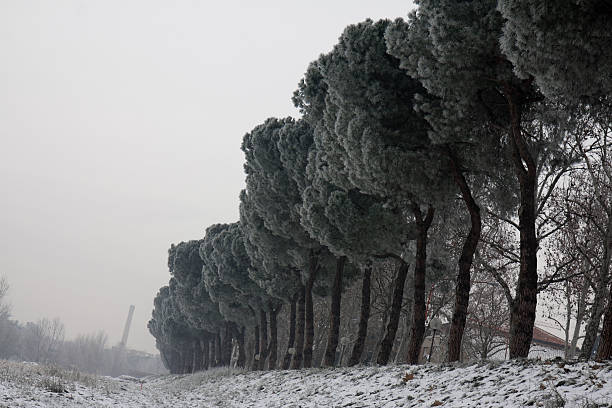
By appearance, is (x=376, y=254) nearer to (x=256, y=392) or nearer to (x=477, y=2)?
(x=256, y=392)

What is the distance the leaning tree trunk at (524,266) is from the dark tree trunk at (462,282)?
7.35ft

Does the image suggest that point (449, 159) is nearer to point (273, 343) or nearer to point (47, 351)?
point (273, 343)

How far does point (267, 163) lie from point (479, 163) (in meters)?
11.9

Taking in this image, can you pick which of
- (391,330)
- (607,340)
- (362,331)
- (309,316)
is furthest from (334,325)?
(607,340)

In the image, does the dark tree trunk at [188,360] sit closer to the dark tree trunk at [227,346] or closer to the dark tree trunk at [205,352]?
the dark tree trunk at [205,352]

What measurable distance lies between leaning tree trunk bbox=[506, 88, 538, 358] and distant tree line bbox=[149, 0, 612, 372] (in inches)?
1.1

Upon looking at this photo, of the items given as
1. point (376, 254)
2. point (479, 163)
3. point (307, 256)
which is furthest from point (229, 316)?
point (479, 163)

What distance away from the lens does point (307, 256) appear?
78.1ft

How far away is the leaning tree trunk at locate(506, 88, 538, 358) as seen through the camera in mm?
10234

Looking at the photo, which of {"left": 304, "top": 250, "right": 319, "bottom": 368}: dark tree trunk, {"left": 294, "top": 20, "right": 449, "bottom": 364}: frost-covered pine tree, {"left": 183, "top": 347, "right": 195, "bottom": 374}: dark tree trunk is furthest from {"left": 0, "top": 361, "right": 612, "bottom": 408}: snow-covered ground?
{"left": 183, "top": 347, "right": 195, "bottom": 374}: dark tree trunk

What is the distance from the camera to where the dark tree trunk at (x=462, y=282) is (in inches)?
503

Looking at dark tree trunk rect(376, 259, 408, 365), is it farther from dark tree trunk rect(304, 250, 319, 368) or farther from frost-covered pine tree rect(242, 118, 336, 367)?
dark tree trunk rect(304, 250, 319, 368)

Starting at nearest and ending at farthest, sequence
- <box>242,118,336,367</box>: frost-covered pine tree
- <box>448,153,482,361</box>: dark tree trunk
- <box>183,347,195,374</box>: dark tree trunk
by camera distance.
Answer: <box>448,153,482,361</box>: dark tree trunk < <box>242,118,336,367</box>: frost-covered pine tree < <box>183,347,195,374</box>: dark tree trunk

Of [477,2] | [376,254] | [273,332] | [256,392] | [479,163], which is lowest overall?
[256,392]
